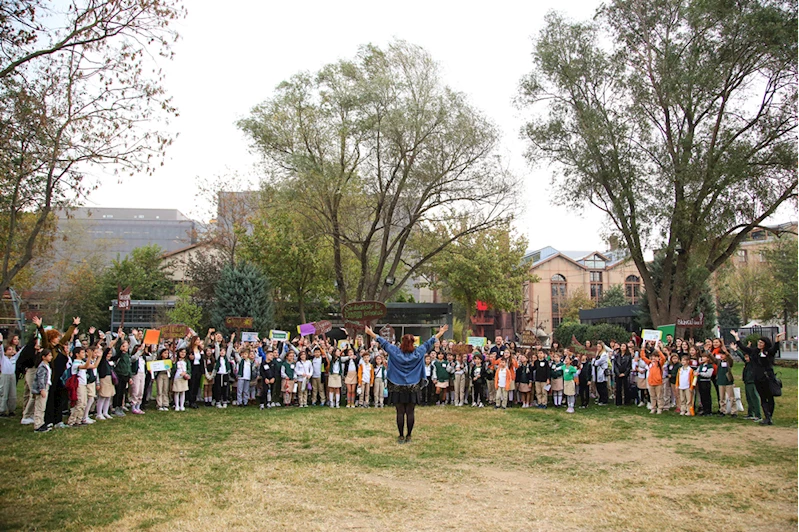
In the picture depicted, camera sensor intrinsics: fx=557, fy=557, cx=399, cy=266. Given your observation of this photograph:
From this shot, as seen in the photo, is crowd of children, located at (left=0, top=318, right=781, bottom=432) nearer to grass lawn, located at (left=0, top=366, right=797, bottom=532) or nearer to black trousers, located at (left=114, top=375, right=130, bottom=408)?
black trousers, located at (left=114, top=375, right=130, bottom=408)

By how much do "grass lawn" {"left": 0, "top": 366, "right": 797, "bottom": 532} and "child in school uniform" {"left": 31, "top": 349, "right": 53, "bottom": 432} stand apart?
17.7 inches

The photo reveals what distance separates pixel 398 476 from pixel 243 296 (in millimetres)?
26905

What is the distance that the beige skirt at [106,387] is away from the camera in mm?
12531

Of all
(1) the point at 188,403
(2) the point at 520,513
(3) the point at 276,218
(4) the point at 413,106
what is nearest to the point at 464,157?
(4) the point at 413,106

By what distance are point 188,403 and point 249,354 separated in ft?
6.83

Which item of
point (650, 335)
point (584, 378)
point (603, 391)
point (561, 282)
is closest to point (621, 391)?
point (603, 391)

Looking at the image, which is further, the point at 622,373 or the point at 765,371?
the point at 622,373

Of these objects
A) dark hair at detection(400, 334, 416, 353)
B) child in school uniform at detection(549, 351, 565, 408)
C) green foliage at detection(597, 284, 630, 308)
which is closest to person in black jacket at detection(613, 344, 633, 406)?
child in school uniform at detection(549, 351, 565, 408)

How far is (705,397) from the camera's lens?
13.8 meters

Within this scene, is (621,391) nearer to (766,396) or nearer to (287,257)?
(766,396)

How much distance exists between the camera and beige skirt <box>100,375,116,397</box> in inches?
493

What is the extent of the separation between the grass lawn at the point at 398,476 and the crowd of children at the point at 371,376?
4.67 feet

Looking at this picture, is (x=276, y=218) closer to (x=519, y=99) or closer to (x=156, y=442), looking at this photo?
(x=519, y=99)

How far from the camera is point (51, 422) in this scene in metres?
11.2
